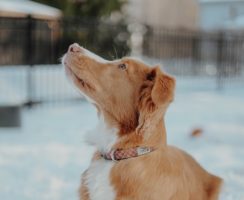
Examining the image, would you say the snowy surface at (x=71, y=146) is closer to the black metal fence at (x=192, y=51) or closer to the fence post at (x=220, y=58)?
the black metal fence at (x=192, y=51)

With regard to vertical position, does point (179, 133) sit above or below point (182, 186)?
below

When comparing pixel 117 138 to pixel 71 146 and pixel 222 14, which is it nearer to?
pixel 71 146

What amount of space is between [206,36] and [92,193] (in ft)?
55.5

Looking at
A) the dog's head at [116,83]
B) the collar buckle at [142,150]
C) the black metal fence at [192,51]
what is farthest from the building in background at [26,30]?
the collar buckle at [142,150]

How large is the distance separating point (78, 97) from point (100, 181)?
9469mm

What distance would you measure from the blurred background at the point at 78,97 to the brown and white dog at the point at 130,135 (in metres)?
0.72

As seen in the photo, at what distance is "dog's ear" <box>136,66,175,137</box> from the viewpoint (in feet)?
10.5

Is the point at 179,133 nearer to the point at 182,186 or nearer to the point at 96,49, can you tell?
the point at 182,186

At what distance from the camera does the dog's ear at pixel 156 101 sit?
3.20 metres

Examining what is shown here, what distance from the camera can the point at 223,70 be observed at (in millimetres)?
18391

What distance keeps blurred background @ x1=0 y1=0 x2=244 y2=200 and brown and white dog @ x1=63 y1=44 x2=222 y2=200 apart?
724 mm

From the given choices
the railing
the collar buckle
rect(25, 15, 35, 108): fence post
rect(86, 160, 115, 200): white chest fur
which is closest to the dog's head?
the collar buckle

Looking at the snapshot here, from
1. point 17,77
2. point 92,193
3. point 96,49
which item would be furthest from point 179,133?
point 96,49

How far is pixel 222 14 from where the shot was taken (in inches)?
1105
